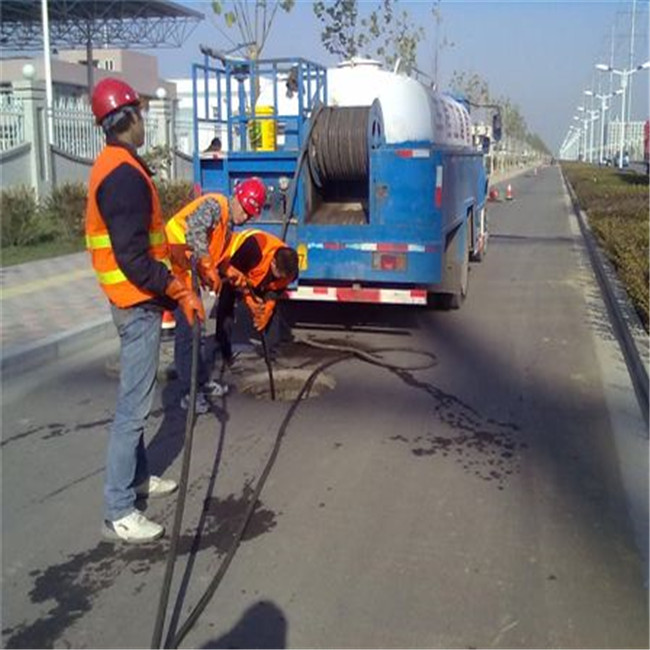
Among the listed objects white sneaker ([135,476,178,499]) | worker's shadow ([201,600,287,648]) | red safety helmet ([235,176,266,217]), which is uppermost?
red safety helmet ([235,176,266,217])

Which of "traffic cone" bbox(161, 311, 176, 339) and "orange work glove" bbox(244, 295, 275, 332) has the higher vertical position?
"orange work glove" bbox(244, 295, 275, 332)

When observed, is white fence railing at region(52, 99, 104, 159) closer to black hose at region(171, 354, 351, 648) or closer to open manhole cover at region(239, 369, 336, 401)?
open manhole cover at region(239, 369, 336, 401)

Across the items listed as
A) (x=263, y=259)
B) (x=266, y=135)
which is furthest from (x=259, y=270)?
(x=266, y=135)

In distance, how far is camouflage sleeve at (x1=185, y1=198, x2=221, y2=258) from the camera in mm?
5250

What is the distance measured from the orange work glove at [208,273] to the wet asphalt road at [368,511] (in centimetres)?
95

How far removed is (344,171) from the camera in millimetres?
7695

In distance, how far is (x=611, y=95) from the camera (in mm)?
69000

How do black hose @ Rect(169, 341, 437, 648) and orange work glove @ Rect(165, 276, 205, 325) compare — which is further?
orange work glove @ Rect(165, 276, 205, 325)

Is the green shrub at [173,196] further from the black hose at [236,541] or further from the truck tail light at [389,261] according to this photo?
the black hose at [236,541]

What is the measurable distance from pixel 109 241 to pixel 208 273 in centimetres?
161

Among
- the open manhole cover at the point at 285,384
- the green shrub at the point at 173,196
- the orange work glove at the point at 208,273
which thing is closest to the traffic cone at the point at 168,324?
the open manhole cover at the point at 285,384

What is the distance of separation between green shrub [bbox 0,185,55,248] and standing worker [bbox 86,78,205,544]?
10313mm

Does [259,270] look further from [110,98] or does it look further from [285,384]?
[110,98]

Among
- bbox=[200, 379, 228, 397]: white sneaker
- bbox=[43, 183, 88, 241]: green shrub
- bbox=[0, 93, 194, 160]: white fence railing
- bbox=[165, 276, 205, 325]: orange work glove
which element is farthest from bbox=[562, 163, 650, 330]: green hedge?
bbox=[43, 183, 88, 241]: green shrub
